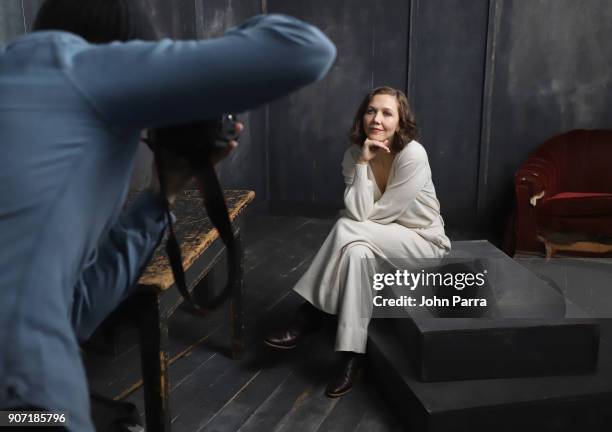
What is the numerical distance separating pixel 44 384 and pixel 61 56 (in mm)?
411

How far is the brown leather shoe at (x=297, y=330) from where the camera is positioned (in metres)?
2.64

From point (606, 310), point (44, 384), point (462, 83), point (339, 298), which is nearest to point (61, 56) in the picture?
point (44, 384)

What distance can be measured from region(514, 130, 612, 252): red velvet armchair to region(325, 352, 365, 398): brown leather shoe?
2046 millimetres

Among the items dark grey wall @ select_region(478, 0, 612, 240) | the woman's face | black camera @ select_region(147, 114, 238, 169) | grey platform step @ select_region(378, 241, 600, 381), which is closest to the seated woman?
the woman's face

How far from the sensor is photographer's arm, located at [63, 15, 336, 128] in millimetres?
734

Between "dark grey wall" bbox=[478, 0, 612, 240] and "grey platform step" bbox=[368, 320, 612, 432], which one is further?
"dark grey wall" bbox=[478, 0, 612, 240]

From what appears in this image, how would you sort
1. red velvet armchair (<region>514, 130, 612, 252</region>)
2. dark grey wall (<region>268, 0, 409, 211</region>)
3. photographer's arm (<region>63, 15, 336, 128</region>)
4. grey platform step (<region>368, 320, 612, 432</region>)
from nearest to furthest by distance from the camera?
photographer's arm (<region>63, 15, 336, 128</region>)
grey platform step (<region>368, 320, 612, 432</region>)
red velvet armchair (<region>514, 130, 612, 252</region>)
dark grey wall (<region>268, 0, 409, 211</region>)

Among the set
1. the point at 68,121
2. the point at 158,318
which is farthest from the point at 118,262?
the point at 158,318

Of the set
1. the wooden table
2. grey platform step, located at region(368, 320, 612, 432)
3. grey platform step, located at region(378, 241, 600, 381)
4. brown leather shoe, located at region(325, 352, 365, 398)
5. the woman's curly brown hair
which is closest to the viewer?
the wooden table

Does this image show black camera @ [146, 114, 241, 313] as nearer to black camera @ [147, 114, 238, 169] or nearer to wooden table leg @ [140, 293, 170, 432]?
black camera @ [147, 114, 238, 169]

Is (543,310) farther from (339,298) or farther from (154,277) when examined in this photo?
(154,277)

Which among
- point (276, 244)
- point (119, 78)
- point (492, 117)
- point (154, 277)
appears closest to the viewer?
point (119, 78)

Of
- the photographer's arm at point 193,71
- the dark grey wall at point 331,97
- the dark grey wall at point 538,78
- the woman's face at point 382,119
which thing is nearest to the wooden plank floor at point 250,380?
the woman's face at point 382,119

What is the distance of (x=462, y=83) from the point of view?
4812 millimetres
